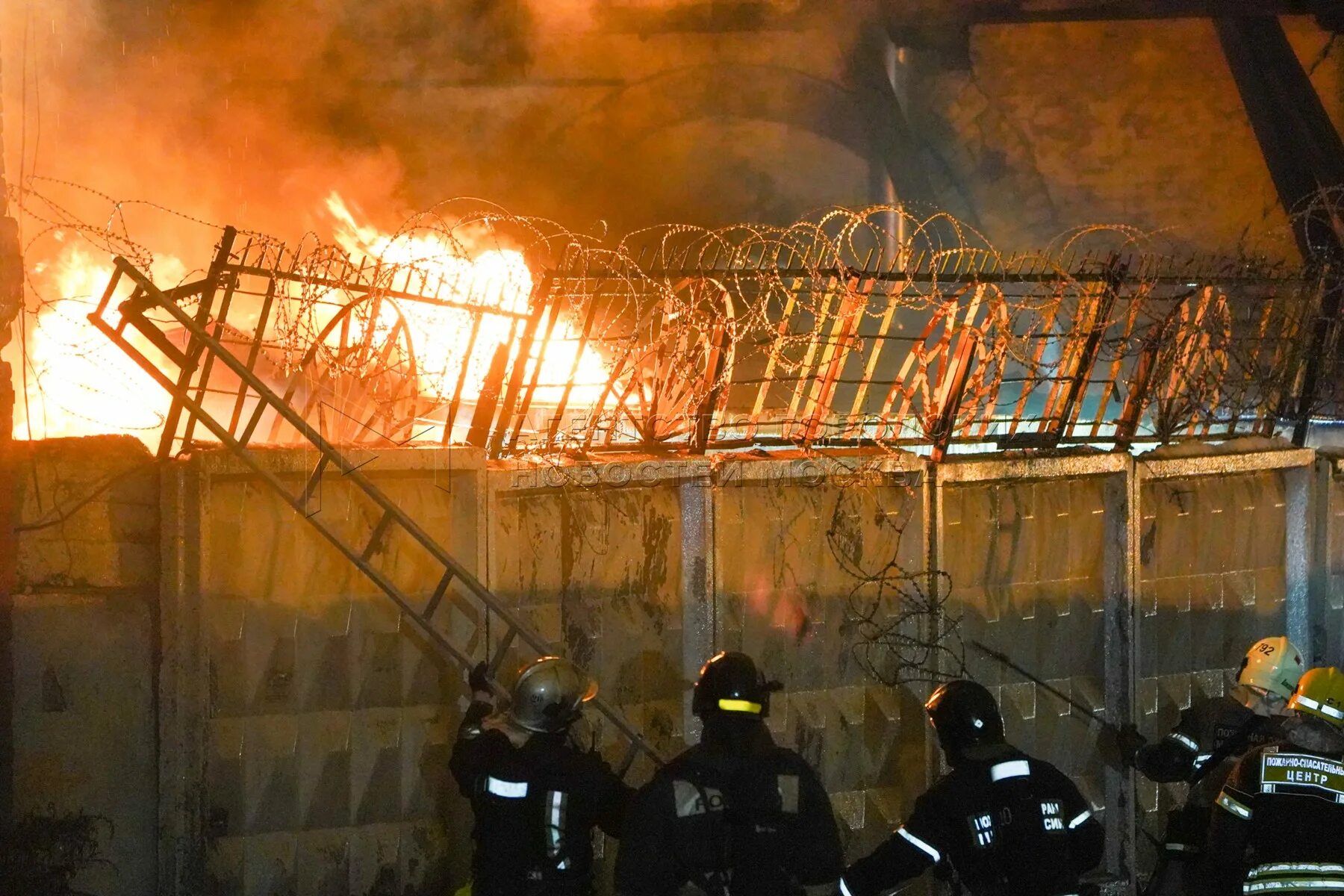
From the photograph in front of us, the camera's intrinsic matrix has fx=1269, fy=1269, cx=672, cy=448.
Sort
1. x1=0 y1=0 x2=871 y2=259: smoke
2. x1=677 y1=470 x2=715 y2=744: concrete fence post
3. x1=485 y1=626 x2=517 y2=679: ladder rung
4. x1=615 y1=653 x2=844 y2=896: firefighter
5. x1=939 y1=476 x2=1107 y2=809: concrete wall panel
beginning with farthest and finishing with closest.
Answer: x1=0 y1=0 x2=871 y2=259: smoke < x1=939 y1=476 x2=1107 y2=809: concrete wall panel < x1=677 y1=470 x2=715 y2=744: concrete fence post < x1=485 y1=626 x2=517 y2=679: ladder rung < x1=615 y1=653 x2=844 y2=896: firefighter

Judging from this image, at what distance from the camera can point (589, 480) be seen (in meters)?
6.61

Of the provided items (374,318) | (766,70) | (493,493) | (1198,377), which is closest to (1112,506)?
(1198,377)

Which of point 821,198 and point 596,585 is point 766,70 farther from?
point 596,585

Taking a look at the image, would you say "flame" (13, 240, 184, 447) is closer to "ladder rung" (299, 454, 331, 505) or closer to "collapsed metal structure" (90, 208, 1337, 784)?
"collapsed metal structure" (90, 208, 1337, 784)

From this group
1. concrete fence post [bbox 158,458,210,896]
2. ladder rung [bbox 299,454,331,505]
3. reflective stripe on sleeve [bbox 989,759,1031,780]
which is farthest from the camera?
ladder rung [bbox 299,454,331,505]

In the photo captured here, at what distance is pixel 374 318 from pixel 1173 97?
1232 centimetres

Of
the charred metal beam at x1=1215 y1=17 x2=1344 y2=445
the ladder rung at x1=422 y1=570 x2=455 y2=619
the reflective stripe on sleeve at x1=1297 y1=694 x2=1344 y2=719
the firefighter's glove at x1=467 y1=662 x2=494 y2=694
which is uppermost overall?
the charred metal beam at x1=1215 y1=17 x2=1344 y2=445

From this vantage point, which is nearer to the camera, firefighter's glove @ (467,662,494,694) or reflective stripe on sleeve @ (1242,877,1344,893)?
reflective stripe on sleeve @ (1242,877,1344,893)

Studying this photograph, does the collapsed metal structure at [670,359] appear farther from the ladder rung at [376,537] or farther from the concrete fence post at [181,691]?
the concrete fence post at [181,691]

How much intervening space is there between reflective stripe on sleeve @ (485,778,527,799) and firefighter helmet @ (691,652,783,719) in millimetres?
706

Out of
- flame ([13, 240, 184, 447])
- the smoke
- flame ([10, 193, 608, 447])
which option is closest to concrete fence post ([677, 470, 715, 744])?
flame ([10, 193, 608, 447])

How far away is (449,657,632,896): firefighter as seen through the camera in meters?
4.70

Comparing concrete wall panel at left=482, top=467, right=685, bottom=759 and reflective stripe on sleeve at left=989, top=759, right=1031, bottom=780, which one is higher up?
concrete wall panel at left=482, top=467, right=685, bottom=759

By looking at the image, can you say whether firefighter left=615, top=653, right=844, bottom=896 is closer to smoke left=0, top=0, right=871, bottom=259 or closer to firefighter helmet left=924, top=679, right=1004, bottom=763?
firefighter helmet left=924, top=679, right=1004, bottom=763
